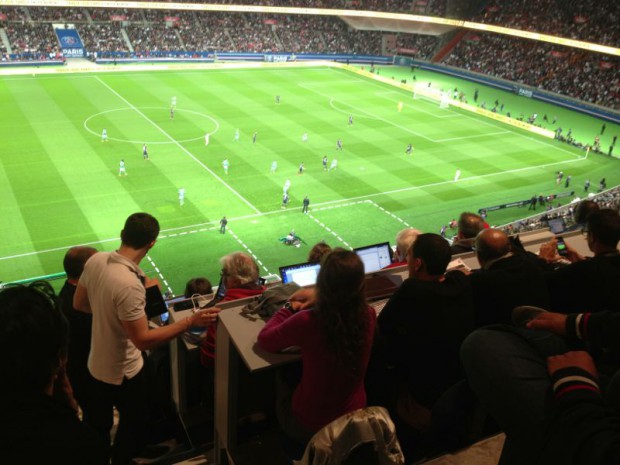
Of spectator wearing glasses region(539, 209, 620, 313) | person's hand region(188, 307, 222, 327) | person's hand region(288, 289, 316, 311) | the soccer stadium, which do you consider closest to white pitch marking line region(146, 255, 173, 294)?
the soccer stadium

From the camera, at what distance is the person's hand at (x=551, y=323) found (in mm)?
3096

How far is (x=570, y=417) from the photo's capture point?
2357 millimetres

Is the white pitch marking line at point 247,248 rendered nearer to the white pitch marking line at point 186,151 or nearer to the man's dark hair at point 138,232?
the white pitch marking line at point 186,151

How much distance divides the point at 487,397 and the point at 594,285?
8.67 ft

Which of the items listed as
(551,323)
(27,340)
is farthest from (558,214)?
(27,340)

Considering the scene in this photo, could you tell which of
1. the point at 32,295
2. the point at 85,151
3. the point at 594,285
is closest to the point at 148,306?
the point at 32,295

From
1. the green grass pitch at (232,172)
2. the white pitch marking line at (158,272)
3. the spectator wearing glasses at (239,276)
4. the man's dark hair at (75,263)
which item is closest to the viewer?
the spectator wearing glasses at (239,276)

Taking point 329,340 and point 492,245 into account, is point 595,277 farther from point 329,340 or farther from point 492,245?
point 329,340

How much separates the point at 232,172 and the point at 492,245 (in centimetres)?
2944

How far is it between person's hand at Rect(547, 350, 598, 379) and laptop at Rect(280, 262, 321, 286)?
17.1 ft

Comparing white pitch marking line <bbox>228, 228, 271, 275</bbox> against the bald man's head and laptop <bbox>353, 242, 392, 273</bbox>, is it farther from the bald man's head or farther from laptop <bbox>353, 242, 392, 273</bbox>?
Result: the bald man's head

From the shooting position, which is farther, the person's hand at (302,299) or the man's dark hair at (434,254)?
the man's dark hair at (434,254)

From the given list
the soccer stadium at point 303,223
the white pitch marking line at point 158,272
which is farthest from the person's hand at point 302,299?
the white pitch marking line at point 158,272

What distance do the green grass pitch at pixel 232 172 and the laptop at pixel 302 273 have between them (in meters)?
15.0
